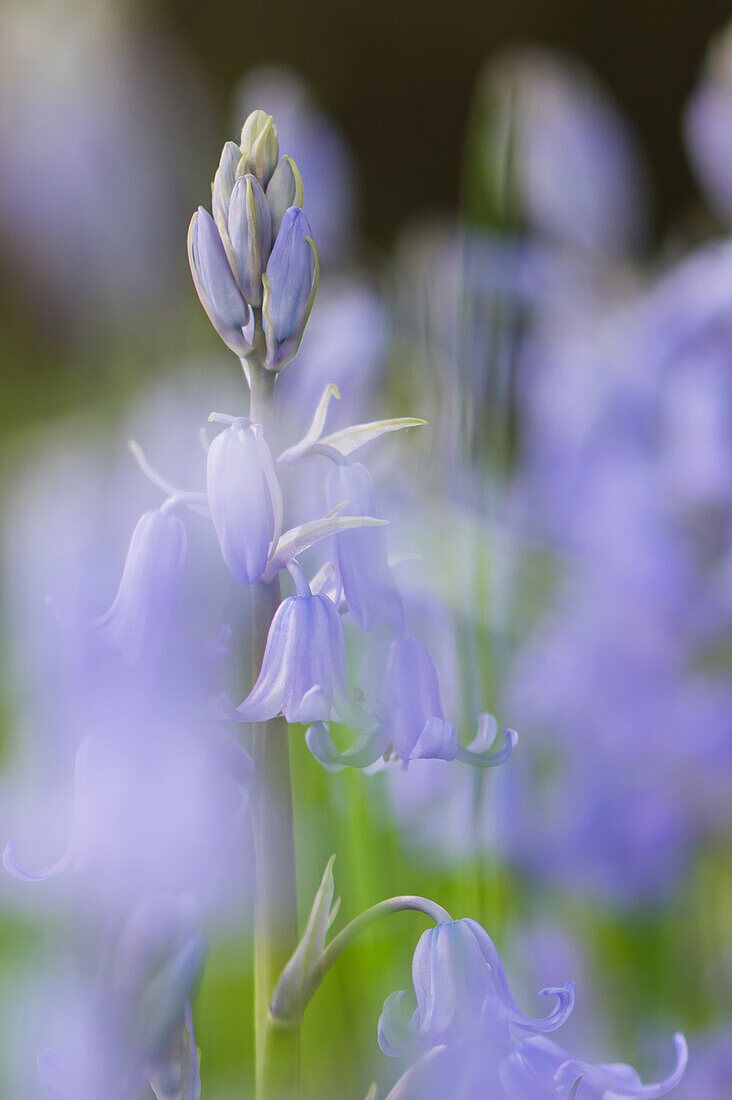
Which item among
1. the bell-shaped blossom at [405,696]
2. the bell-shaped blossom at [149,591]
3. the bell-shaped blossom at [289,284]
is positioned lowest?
the bell-shaped blossom at [405,696]

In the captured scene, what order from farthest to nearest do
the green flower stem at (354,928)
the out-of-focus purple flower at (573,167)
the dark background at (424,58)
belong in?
the dark background at (424,58) < the out-of-focus purple flower at (573,167) < the green flower stem at (354,928)

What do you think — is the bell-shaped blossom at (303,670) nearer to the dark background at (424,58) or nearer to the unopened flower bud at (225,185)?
the unopened flower bud at (225,185)

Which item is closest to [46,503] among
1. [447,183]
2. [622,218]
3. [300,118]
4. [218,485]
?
[300,118]

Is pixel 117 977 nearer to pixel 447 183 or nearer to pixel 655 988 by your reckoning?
pixel 655 988

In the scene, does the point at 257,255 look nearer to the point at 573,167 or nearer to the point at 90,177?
the point at 573,167

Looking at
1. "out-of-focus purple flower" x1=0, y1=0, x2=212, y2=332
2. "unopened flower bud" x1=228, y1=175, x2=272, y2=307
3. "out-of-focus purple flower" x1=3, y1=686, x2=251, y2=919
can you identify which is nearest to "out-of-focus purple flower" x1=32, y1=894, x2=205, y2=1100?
"out-of-focus purple flower" x1=3, y1=686, x2=251, y2=919

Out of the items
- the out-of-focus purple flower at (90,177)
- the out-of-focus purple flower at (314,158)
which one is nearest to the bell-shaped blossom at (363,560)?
the out-of-focus purple flower at (314,158)

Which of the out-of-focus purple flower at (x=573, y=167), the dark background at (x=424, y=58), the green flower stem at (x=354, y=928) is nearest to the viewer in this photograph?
the green flower stem at (x=354, y=928)

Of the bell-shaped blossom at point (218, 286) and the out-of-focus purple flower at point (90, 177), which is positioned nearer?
the bell-shaped blossom at point (218, 286)
